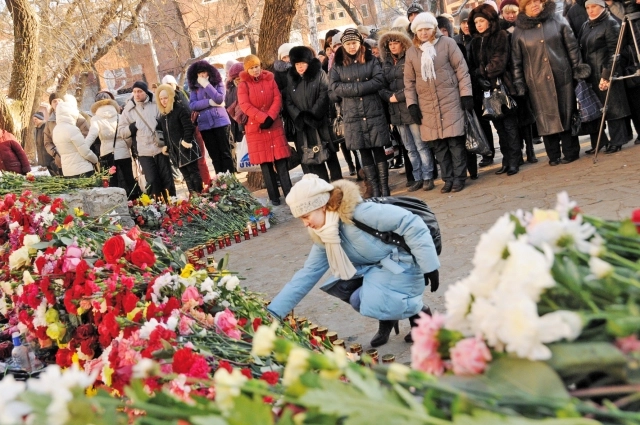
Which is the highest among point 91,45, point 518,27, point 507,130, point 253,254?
point 91,45

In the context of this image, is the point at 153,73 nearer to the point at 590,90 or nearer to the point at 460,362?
the point at 590,90

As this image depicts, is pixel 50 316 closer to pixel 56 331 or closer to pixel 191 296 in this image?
pixel 56 331

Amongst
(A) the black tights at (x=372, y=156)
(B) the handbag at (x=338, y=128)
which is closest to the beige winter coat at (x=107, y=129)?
(B) the handbag at (x=338, y=128)

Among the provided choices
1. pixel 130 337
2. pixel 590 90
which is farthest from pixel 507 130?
pixel 130 337

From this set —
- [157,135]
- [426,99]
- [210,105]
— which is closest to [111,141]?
[157,135]

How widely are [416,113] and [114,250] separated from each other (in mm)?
5463

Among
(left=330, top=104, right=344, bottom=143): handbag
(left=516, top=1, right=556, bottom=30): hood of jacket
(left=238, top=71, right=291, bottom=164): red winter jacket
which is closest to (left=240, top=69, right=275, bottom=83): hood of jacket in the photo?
(left=238, top=71, right=291, bottom=164): red winter jacket

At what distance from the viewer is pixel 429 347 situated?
1479 millimetres

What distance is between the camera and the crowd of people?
28.3 ft

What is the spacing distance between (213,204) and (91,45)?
11147 millimetres

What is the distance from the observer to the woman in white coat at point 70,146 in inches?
459

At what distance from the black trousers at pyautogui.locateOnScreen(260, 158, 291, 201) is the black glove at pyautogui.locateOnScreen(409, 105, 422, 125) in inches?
Answer: 86.5

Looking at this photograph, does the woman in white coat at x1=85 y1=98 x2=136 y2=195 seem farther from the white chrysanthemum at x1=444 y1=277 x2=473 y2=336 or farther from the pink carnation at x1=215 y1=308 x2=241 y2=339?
the white chrysanthemum at x1=444 y1=277 x2=473 y2=336

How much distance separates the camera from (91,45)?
63.0 ft
